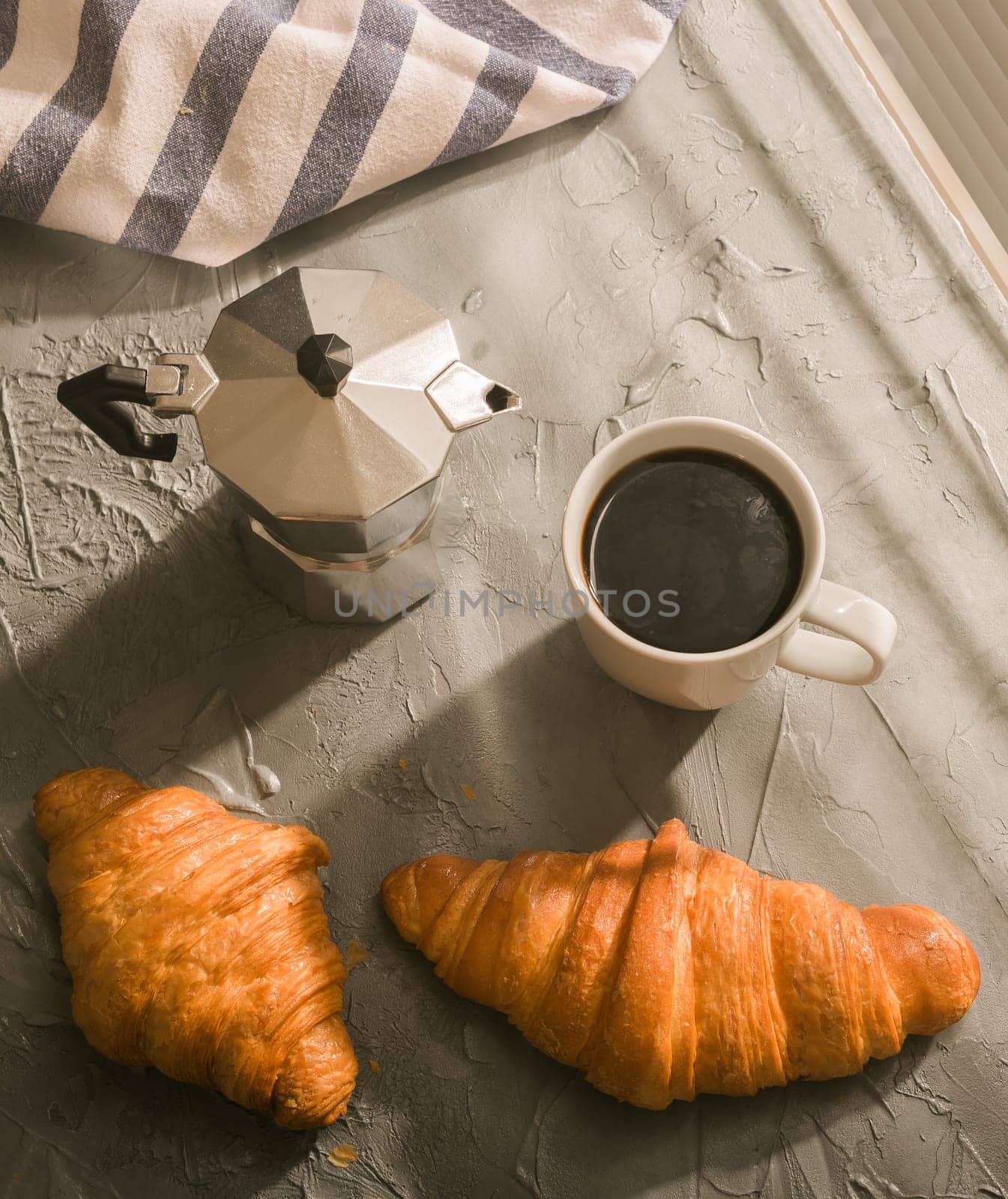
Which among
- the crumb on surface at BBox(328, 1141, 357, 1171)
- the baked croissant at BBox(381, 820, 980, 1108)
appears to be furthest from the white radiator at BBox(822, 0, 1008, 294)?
the crumb on surface at BBox(328, 1141, 357, 1171)

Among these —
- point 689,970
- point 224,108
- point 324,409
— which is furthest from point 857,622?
point 224,108

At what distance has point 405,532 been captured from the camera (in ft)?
2.45

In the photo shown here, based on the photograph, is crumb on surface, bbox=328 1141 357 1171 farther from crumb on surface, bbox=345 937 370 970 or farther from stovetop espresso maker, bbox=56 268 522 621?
stovetop espresso maker, bbox=56 268 522 621

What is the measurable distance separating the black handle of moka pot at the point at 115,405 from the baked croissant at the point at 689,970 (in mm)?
385

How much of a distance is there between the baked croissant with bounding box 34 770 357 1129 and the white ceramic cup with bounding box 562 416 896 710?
Answer: 29 cm

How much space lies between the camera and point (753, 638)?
2.22 feet

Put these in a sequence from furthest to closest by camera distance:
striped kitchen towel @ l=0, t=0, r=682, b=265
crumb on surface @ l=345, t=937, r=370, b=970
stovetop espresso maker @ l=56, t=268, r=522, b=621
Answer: striped kitchen towel @ l=0, t=0, r=682, b=265, crumb on surface @ l=345, t=937, r=370, b=970, stovetop espresso maker @ l=56, t=268, r=522, b=621

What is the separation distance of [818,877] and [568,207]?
642 millimetres

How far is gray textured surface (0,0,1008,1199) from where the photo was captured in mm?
749

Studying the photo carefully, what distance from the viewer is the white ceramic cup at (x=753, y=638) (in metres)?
0.66

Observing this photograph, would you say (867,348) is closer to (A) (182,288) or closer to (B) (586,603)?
(B) (586,603)

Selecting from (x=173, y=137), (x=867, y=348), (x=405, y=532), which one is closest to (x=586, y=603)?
(x=405, y=532)

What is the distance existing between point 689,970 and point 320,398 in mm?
459

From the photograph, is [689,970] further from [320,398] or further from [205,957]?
[320,398]
